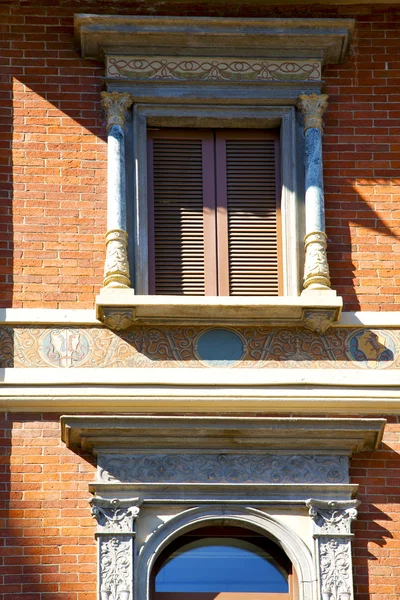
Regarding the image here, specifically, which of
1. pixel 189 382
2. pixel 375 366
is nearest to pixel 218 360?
pixel 189 382

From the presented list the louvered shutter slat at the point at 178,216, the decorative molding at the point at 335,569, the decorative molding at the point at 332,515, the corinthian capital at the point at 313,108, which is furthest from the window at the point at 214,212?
the decorative molding at the point at 335,569

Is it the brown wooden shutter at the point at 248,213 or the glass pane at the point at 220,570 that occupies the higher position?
the brown wooden shutter at the point at 248,213

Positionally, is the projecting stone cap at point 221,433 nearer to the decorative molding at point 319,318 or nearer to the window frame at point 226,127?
the decorative molding at point 319,318

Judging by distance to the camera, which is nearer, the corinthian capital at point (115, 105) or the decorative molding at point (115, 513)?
the decorative molding at point (115, 513)

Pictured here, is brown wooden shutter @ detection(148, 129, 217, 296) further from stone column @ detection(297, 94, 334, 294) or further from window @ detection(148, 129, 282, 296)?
stone column @ detection(297, 94, 334, 294)

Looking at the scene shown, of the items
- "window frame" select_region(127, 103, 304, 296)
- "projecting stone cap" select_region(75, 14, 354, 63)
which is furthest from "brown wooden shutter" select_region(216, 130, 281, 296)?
"projecting stone cap" select_region(75, 14, 354, 63)

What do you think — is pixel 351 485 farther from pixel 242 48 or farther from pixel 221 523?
pixel 242 48

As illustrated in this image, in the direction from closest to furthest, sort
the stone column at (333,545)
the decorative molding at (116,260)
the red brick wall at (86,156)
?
the stone column at (333,545), the decorative molding at (116,260), the red brick wall at (86,156)

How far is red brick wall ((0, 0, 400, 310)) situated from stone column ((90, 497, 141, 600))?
5.92ft

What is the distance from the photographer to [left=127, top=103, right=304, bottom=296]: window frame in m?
13.9

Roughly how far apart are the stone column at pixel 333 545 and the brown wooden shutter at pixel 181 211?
2.20m

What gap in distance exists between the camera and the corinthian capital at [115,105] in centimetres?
1416

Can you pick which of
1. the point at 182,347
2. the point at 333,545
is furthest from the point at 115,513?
the point at 333,545

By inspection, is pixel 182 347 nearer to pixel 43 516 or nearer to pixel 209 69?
pixel 43 516
